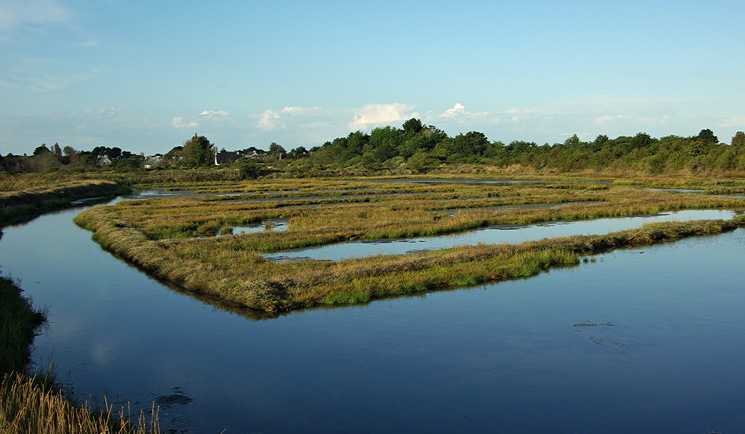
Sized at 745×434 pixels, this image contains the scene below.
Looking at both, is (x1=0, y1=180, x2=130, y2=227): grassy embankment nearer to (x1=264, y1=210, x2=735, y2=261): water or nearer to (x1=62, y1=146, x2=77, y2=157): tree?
(x1=264, y1=210, x2=735, y2=261): water

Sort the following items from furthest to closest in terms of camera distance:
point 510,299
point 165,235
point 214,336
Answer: point 165,235 → point 510,299 → point 214,336

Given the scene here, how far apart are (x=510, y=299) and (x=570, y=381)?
5456 millimetres

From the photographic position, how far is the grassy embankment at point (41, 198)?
3728cm

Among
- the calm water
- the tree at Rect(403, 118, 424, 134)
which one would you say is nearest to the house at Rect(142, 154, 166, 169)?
the tree at Rect(403, 118, 424, 134)

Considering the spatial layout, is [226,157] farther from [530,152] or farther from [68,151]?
[530,152]

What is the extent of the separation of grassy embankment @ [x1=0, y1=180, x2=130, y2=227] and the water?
22449 mm

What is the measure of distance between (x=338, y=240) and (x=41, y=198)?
3223 centimetres

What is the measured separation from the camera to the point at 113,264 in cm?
2119

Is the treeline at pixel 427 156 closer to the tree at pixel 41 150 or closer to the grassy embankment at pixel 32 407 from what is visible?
the tree at pixel 41 150

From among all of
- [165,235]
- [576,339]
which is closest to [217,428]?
[576,339]

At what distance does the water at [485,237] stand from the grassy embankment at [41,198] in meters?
22.4

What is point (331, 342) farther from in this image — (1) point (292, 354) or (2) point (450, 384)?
(2) point (450, 384)

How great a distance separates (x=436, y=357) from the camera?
1112 centimetres

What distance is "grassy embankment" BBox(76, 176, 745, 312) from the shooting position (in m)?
15.6
